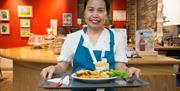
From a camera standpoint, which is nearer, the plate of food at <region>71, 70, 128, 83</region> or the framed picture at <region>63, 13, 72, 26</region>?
the plate of food at <region>71, 70, 128, 83</region>

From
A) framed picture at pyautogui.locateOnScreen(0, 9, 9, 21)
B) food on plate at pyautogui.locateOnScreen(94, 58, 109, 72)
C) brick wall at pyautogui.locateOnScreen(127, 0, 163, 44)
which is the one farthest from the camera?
framed picture at pyautogui.locateOnScreen(0, 9, 9, 21)

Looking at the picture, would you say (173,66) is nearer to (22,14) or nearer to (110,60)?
(110,60)

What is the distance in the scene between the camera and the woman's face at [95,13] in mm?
1535

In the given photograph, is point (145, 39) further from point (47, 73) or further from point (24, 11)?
point (24, 11)

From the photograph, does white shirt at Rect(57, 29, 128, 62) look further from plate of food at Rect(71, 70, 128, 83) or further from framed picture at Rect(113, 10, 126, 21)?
framed picture at Rect(113, 10, 126, 21)

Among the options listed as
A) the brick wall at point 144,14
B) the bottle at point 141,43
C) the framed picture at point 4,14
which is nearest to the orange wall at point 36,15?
the framed picture at point 4,14

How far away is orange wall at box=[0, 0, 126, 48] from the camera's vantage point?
8375mm

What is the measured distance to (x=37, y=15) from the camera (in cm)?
847

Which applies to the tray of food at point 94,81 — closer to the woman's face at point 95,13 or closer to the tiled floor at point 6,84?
the woman's face at point 95,13

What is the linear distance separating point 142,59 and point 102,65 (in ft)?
3.92

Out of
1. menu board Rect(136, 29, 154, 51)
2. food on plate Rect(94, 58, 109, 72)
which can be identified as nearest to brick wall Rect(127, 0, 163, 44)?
menu board Rect(136, 29, 154, 51)

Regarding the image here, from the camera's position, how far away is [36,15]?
8.47 m

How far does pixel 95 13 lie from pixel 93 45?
196 mm

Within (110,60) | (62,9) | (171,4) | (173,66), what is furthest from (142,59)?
(62,9)
